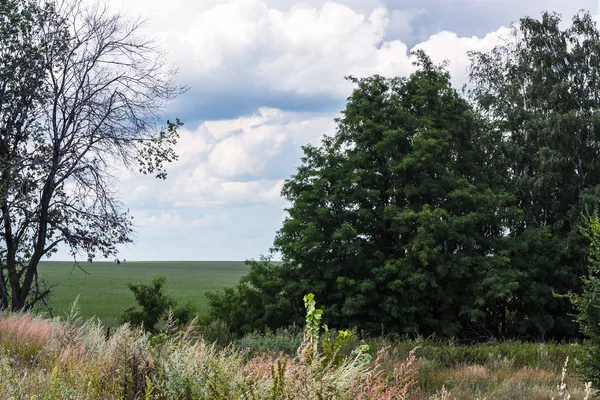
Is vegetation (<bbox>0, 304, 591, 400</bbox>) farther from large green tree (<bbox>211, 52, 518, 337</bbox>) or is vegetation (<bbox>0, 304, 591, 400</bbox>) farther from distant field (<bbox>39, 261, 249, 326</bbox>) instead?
large green tree (<bbox>211, 52, 518, 337</bbox>)

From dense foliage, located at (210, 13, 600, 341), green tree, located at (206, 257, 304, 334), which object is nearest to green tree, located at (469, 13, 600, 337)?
dense foliage, located at (210, 13, 600, 341)

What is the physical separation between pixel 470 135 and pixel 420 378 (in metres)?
20.2

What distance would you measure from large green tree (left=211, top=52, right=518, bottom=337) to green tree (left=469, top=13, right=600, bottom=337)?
133 cm

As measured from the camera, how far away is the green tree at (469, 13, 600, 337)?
80.0 ft

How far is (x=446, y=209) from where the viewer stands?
24609 millimetres

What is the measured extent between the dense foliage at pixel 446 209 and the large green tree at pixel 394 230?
2.6 inches

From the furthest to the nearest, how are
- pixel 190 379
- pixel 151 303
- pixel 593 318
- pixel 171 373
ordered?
pixel 151 303, pixel 593 318, pixel 171 373, pixel 190 379

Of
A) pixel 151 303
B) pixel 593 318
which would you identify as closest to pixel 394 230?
pixel 151 303

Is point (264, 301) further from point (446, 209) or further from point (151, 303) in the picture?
point (446, 209)

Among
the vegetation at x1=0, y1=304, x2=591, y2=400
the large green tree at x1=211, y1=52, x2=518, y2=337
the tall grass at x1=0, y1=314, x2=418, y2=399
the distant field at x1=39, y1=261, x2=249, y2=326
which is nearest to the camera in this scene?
the tall grass at x1=0, y1=314, x2=418, y2=399

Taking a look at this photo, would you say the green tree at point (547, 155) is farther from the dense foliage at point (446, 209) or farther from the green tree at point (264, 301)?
the green tree at point (264, 301)

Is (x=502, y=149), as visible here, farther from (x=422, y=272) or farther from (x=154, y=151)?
(x=154, y=151)

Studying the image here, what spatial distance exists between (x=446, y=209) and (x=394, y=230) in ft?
8.65

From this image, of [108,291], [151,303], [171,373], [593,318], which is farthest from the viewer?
[108,291]
